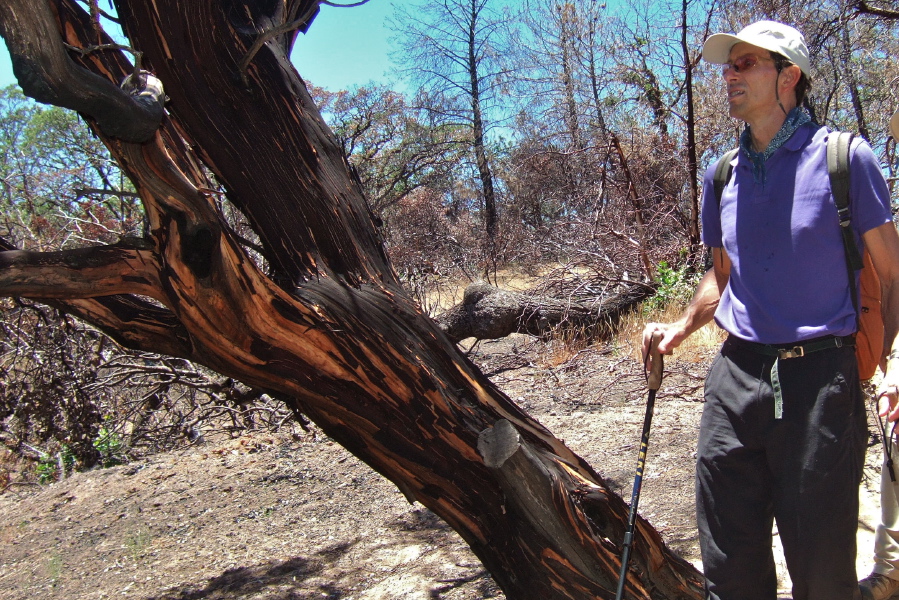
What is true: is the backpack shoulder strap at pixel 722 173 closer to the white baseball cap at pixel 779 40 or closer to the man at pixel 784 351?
the man at pixel 784 351

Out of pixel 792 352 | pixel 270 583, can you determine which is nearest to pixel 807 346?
pixel 792 352

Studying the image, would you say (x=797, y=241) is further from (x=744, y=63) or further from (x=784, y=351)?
(x=744, y=63)

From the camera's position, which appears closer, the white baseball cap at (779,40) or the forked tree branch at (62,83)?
the forked tree branch at (62,83)

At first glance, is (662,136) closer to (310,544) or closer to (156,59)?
(310,544)

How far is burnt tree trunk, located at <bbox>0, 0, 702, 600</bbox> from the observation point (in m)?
2.27

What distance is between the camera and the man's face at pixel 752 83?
7.29ft

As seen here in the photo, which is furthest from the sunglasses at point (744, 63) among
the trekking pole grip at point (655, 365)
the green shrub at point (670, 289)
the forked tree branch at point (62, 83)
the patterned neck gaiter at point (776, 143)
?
the green shrub at point (670, 289)

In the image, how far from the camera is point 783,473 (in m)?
2.10

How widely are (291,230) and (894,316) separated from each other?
71.8 inches

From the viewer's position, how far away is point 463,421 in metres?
2.49

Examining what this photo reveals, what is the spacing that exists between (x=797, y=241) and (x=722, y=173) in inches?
15.7

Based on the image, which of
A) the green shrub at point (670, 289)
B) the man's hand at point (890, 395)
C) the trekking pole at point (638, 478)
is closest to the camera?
the man's hand at point (890, 395)

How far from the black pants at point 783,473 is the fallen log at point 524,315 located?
5.95m

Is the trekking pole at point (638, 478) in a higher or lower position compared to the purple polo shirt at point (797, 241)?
lower
